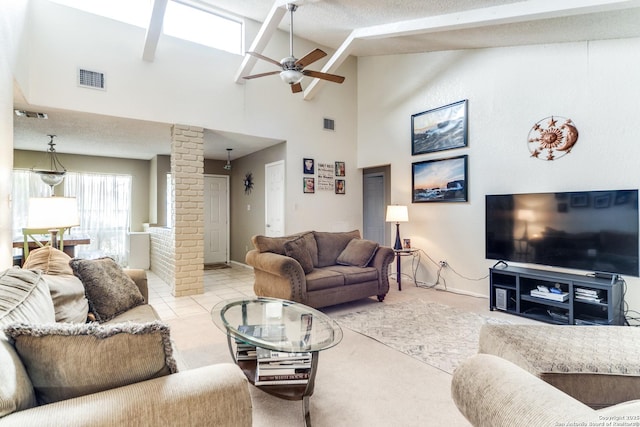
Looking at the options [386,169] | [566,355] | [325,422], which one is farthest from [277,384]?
[386,169]

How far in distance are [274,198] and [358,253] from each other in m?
2.19

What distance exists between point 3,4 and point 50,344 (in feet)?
9.40

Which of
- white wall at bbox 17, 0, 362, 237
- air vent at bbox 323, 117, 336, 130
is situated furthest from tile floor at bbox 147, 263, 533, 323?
air vent at bbox 323, 117, 336, 130

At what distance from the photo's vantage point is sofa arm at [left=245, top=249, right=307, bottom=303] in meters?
3.31

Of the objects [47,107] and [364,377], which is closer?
[364,377]

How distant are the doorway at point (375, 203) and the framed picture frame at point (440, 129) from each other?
0.92m

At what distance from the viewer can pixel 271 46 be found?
499 cm

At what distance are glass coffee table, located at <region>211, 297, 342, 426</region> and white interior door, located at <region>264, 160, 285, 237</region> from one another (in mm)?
3195

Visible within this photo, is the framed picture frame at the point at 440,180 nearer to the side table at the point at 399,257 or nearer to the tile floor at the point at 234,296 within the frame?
the side table at the point at 399,257

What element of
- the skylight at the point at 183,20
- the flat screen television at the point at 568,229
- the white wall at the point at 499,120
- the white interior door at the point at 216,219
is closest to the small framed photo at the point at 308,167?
the white wall at the point at 499,120

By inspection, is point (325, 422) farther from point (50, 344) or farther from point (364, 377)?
point (50, 344)

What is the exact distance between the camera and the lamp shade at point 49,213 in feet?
8.00

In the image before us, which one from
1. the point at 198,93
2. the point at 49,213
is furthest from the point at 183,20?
the point at 49,213

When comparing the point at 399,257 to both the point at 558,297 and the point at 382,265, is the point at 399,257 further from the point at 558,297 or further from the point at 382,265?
the point at 558,297
